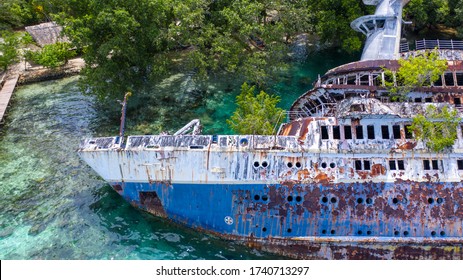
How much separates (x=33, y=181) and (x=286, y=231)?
56.2ft

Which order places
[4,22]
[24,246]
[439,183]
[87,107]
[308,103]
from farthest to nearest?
[4,22]
[87,107]
[308,103]
[24,246]
[439,183]

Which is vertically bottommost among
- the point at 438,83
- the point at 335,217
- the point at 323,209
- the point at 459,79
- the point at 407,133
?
the point at 335,217

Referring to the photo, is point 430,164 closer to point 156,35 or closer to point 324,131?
point 324,131

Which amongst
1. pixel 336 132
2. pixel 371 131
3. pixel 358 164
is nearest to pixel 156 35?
pixel 336 132

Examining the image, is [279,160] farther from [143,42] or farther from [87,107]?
[87,107]

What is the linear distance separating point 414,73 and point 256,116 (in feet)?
29.5

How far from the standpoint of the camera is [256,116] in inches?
891

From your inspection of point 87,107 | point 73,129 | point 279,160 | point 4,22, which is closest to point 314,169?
point 279,160

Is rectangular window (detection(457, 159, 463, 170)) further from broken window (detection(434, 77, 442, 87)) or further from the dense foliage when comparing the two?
the dense foliage

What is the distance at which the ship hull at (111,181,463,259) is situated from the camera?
18.3 m

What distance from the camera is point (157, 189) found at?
66.3 feet

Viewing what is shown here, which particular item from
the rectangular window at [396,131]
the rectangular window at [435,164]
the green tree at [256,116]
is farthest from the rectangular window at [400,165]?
the green tree at [256,116]

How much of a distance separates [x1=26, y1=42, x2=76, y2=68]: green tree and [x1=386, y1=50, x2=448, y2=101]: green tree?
A: 102 feet

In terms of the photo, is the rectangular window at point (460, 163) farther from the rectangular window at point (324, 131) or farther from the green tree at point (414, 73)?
the rectangular window at point (324, 131)
